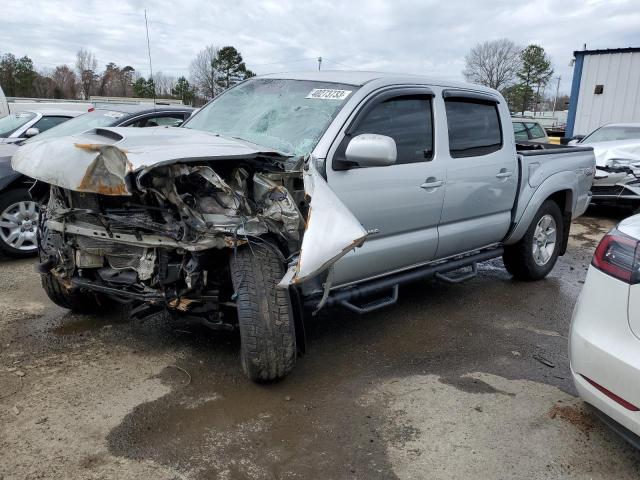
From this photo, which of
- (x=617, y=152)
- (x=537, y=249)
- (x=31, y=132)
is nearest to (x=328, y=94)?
(x=537, y=249)

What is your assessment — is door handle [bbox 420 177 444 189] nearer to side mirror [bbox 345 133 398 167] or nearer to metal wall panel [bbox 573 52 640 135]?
side mirror [bbox 345 133 398 167]

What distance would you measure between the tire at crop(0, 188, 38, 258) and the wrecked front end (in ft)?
8.10

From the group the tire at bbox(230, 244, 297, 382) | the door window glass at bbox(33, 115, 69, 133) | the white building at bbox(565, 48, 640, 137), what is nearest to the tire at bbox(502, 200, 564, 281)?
the tire at bbox(230, 244, 297, 382)

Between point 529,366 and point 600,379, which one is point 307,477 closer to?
point 600,379

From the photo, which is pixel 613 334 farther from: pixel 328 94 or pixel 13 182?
pixel 13 182

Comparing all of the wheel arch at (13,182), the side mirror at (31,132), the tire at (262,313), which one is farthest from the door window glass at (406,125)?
the side mirror at (31,132)

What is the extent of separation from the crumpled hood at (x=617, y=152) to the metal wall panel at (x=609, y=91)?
6.97 metres

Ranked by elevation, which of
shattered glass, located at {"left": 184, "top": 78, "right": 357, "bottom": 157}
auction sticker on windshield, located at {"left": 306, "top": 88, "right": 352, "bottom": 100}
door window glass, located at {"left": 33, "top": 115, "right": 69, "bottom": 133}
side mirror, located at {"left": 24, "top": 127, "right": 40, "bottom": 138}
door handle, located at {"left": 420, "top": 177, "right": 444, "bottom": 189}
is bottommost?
door handle, located at {"left": 420, "top": 177, "right": 444, "bottom": 189}

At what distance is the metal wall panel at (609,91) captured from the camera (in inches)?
618

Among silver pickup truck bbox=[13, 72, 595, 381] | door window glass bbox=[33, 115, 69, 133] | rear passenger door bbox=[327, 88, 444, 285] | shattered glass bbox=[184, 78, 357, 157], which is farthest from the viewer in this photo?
door window glass bbox=[33, 115, 69, 133]

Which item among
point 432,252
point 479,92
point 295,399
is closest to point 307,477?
point 295,399

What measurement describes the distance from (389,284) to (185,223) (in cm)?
165

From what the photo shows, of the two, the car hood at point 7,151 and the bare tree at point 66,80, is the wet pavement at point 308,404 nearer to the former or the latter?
the car hood at point 7,151

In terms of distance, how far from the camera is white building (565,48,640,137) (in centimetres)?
1570
